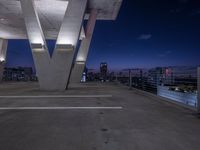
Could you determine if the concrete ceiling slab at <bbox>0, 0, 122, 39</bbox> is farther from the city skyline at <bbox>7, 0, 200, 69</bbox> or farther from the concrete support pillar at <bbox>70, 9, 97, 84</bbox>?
the city skyline at <bbox>7, 0, 200, 69</bbox>

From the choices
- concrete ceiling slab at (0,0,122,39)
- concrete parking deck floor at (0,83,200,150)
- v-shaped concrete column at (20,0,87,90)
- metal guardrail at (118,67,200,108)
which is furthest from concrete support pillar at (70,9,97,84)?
concrete parking deck floor at (0,83,200,150)

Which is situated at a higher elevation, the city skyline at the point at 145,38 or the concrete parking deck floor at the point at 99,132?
the city skyline at the point at 145,38

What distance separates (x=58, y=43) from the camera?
8664 millimetres

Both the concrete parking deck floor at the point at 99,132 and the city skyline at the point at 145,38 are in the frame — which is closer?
the concrete parking deck floor at the point at 99,132

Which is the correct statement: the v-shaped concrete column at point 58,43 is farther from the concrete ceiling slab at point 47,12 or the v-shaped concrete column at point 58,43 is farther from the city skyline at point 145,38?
the city skyline at point 145,38

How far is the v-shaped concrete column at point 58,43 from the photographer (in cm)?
857

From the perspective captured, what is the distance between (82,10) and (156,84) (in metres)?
4.89

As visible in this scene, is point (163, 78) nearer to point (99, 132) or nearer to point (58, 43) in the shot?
point (99, 132)

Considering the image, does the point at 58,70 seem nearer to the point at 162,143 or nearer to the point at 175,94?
the point at 162,143

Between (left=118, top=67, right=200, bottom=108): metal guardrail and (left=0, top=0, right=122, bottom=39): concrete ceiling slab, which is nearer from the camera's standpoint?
(left=118, top=67, right=200, bottom=108): metal guardrail

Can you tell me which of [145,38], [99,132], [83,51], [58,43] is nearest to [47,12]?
[83,51]

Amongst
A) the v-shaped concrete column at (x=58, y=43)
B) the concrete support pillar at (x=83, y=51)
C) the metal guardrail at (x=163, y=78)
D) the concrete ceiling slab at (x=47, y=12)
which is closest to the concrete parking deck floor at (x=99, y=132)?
the metal guardrail at (x=163, y=78)

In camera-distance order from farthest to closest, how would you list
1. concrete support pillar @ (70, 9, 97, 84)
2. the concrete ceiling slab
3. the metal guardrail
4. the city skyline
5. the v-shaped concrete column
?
the city skyline → concrete support pillar @ (70, 9, 97, 84) → the concrete ceiling slab → the v-shaped concrete column → the metal guardrail

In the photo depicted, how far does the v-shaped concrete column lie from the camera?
8570 mm
